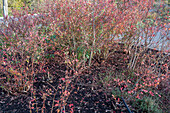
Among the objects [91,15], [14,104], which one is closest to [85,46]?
[91,15]

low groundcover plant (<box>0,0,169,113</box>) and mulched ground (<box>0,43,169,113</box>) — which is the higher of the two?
low groundcover plant (<box>0,0,169,113</box>)

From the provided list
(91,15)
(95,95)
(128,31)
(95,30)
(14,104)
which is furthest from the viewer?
(128,31)

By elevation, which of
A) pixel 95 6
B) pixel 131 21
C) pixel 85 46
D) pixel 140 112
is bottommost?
pixel 140 112

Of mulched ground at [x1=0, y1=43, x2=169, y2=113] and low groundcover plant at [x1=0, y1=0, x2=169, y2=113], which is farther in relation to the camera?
low groundcover plant at [x1=0, y1=0, x2=169, y2=113]

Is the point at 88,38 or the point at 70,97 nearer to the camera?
the point at 70,97

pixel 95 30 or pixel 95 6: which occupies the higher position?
pixel 95 6

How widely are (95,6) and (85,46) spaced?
1.00 m

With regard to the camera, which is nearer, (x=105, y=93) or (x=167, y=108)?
(x=167, y=108)

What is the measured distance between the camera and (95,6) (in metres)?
3.85

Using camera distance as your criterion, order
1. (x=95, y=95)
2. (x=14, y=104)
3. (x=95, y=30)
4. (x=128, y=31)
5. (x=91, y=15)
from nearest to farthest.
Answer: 1. (x=14, y=104)
2. (x=95, y=95)
3. (x=91, y=15)
4. (x=95, y=30)
5. (x=128, y=31)

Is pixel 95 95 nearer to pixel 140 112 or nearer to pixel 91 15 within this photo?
pixel 140 112

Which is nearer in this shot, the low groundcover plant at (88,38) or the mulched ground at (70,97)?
the mulched ground at (70,97)

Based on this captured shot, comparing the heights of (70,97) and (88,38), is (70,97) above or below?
below

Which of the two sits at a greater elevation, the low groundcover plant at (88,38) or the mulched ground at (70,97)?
the low groundcover plant at (88,38)
